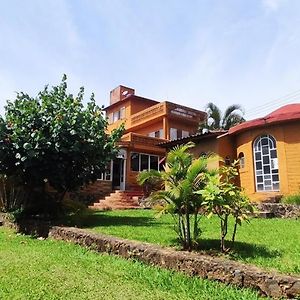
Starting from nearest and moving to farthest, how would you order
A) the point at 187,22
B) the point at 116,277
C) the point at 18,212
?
the point at 116,277 < the point at 187,22 < the point at 18,212

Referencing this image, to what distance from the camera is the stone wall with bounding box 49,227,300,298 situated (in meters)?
4.85

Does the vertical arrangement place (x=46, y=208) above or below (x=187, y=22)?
below

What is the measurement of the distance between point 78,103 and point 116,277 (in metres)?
8.75

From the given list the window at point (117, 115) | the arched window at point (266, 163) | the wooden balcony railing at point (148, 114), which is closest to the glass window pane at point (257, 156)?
the arched window at point (266, 163)

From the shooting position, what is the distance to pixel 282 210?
1461 centimetres

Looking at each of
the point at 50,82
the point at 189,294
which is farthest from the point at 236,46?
the point at 189,294

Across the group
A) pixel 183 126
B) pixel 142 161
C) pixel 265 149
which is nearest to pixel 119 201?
pixel 142 161

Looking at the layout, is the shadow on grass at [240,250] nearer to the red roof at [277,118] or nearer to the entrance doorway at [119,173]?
the red roof at [277,118]

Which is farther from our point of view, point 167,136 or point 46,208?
point 167,136

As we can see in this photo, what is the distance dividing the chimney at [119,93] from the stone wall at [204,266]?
31.1 meters

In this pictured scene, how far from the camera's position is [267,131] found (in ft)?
56.9

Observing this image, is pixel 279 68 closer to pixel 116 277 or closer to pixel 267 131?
pixel 267 131

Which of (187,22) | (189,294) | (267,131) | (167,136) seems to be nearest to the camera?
(189,294)

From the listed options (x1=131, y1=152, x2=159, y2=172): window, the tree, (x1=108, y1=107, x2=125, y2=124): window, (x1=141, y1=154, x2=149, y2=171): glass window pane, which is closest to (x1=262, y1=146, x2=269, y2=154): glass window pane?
the tree
